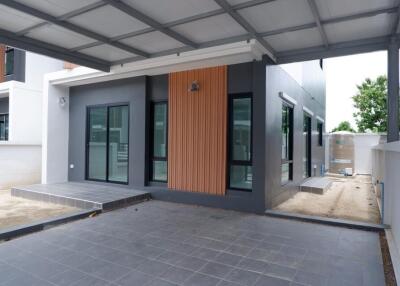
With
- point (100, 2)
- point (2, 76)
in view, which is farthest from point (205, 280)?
point (2, 76)

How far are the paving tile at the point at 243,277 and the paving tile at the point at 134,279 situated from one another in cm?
81

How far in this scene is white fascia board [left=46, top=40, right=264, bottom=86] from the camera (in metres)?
5.01

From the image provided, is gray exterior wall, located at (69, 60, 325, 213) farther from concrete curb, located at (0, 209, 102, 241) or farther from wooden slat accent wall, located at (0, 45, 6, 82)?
wooden slat accent wall, located at (0, 45, 6, 82)

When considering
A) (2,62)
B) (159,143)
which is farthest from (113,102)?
(2,62)

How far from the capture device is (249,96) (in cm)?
565

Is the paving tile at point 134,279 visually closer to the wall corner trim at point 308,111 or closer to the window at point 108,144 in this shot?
the window at point 108,144

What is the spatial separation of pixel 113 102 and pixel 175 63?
2401 mm

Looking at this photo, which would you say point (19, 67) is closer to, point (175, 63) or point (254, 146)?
point (175, 63)

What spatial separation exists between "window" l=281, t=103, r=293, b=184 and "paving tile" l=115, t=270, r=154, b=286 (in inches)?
176

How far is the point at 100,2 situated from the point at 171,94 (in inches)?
117

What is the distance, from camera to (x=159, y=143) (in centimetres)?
678

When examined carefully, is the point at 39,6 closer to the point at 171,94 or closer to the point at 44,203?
the point at 171,94

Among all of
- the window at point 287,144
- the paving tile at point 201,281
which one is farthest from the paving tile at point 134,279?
the window at point 287,144

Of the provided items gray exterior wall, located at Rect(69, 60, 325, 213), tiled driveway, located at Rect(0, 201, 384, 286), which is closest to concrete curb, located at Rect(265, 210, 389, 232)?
tiled driveway, located at Rect(0, 201, 384, 286)
